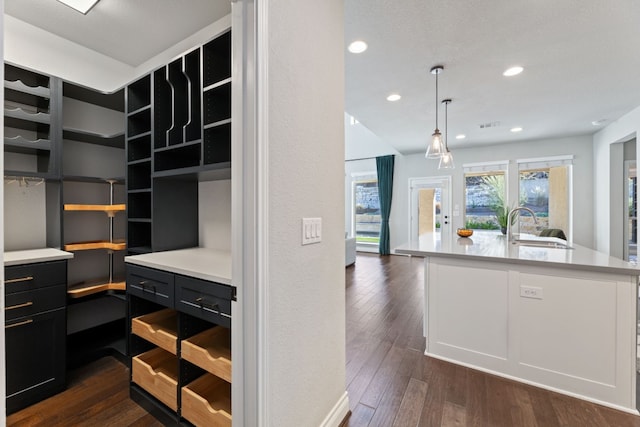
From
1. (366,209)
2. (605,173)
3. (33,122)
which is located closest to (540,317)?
(33,122)

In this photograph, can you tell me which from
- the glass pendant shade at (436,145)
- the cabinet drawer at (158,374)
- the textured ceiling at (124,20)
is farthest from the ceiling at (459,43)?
the cabinet drawer at (158,374)

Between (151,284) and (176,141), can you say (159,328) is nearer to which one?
(151,284)

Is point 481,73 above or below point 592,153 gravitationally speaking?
above

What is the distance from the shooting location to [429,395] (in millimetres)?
1830

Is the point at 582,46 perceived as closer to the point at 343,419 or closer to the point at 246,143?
the point at 246,143

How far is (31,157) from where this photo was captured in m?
2.21

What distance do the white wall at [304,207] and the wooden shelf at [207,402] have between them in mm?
386

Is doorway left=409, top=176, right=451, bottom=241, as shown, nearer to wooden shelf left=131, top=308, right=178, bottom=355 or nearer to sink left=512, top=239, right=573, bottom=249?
sink left=512, top=239, right=573, bottom=249

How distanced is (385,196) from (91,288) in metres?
6.59

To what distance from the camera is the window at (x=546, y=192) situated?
19.0ft

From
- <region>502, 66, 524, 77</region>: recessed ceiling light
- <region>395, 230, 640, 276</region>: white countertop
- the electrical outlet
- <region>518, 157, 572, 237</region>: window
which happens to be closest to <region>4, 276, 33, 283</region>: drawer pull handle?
<region>395, 230, 640, 276</region>: white countertop

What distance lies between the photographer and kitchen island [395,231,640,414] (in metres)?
1.71

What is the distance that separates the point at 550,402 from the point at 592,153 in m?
6.04

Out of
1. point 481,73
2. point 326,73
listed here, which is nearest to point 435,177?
point 481,73
